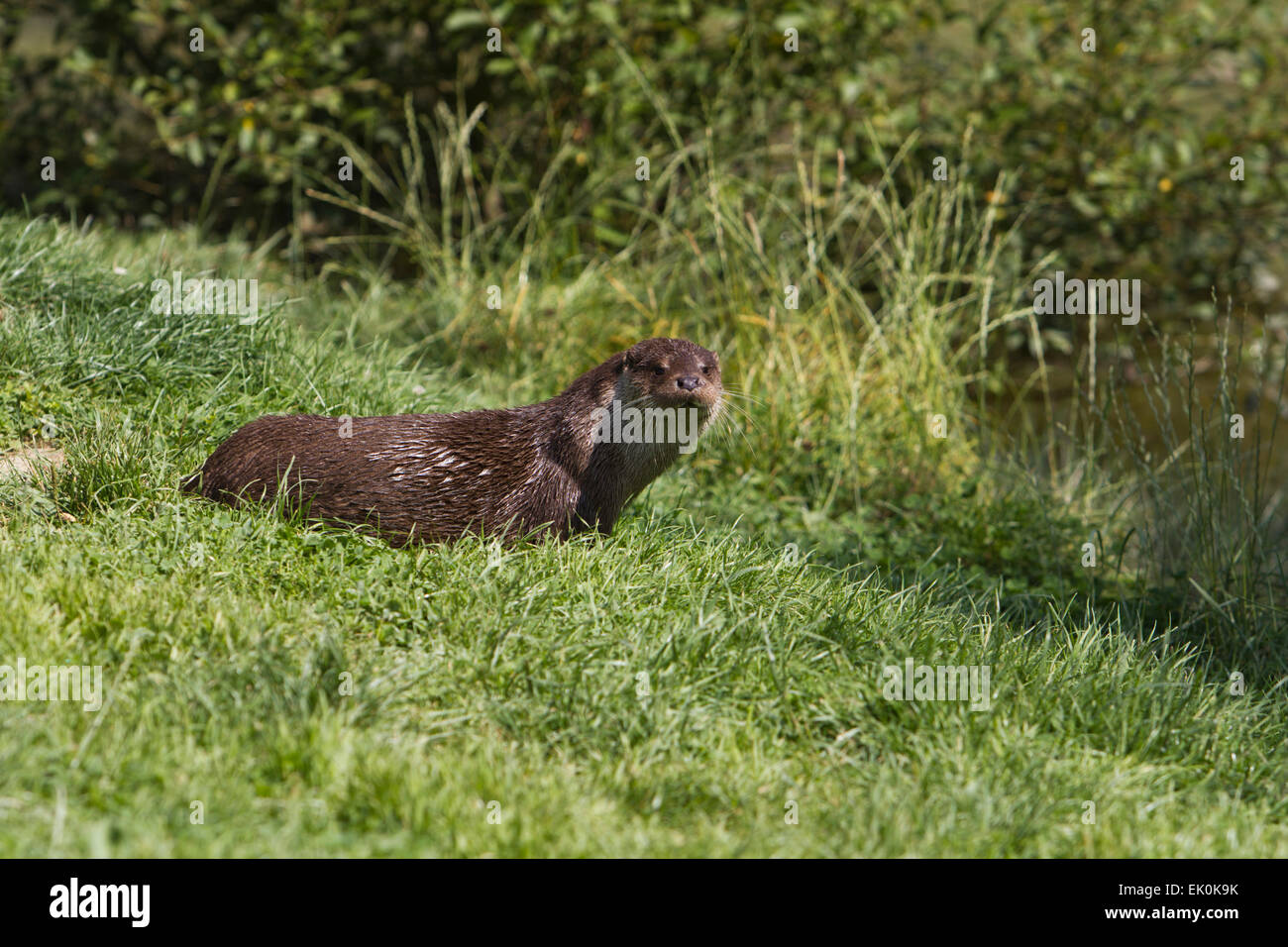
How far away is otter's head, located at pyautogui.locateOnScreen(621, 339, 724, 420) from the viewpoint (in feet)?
12.5

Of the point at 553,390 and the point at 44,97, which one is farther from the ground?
the point at 44,97

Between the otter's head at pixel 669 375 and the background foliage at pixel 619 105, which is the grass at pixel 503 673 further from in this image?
the background foliage at pixel 619 105

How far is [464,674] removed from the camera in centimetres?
303

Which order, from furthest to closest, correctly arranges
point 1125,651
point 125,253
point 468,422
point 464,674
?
point 125,253, point 468,422, point 1125,651, point 464,674

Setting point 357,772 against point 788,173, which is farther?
point 788,173

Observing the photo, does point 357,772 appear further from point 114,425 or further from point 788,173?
point 788,173

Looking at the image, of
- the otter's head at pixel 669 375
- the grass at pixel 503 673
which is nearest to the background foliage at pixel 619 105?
the grass at pixel 503 673

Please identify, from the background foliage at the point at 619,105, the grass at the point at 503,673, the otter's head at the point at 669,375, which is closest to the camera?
the grass at the point at 503,673

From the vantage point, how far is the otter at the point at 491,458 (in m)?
3.66

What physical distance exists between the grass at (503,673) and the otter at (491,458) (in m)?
0.13

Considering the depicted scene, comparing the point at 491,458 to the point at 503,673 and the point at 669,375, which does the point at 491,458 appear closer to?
the point at 669,375

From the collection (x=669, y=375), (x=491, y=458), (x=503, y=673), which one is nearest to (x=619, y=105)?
(x=669, y=375)

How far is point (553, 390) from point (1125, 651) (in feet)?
9.87
